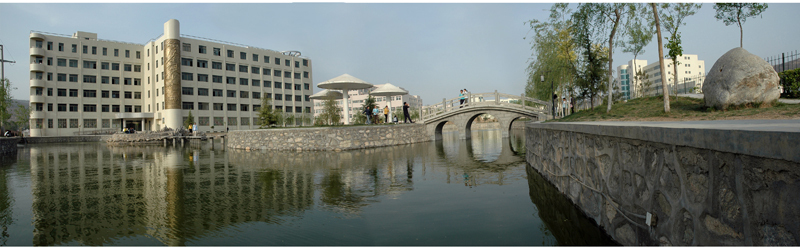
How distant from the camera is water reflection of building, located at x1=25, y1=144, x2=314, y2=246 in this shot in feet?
17.2

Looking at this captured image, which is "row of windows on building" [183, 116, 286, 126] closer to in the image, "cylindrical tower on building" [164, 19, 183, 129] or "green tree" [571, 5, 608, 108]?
"cylindrical tower on building" [164, 19, 183, 129]

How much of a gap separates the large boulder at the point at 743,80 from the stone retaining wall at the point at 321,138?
14401 mm

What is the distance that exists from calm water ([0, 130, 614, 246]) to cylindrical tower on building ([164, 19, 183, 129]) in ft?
137

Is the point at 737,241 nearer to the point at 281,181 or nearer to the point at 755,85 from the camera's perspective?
the point at 281,181

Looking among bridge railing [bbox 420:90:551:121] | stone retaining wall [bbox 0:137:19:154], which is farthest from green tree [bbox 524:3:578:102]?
stone retaining wall [bbox 0:137:19:154]

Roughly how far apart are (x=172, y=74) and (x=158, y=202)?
47.9 meters

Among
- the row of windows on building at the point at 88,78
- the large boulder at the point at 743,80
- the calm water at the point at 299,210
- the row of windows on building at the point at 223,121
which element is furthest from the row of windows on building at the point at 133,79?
the large boulder at the point at 743,80

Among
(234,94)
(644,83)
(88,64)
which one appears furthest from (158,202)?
(88,64)

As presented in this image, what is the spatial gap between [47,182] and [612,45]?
64.6 feet

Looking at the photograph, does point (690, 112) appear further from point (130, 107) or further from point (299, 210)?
point (130, 107)

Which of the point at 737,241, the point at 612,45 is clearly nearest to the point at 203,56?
the point at 612,45

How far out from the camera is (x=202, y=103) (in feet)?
174

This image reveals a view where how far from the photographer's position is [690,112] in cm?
1109

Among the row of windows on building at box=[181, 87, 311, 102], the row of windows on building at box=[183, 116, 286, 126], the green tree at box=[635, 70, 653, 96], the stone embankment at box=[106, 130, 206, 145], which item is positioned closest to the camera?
the stone embankment at box=[106, 130, 206, 145]
